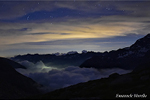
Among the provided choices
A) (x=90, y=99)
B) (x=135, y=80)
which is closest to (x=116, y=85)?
(x=135, y=80)

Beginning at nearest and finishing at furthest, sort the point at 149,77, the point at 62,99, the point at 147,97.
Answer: the point at 147,97 → the point at 62,99 → the point at 149,77

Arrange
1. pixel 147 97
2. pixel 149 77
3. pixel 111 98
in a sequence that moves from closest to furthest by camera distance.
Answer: pixel 147 97, pixel 111 98, pixel 149 77

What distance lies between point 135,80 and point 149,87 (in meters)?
15.7

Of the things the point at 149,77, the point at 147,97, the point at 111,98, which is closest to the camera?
the point at 147,97

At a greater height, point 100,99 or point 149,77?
point 149,77

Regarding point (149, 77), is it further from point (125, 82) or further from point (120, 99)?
point (120, 99)

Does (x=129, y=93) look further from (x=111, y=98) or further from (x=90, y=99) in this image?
(x=90, y=99)

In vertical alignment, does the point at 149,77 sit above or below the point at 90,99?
above

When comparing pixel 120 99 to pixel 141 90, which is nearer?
pixel 120 99

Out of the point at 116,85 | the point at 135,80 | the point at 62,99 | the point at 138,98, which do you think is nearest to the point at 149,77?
the point at 135,80

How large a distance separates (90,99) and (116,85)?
1943cm

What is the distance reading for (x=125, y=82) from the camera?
226ft

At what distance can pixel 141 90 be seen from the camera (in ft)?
174

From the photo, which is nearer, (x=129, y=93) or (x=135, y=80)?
(x=129, y=93)
